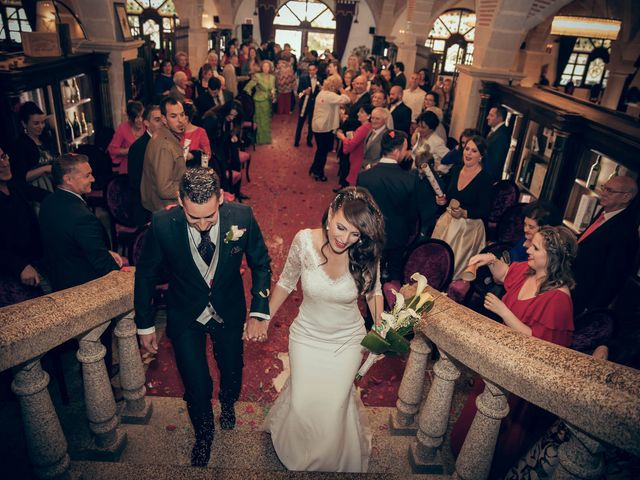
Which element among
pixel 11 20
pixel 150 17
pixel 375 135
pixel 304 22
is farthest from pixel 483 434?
pixel 304 22

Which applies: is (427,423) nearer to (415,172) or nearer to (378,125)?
(415,172)

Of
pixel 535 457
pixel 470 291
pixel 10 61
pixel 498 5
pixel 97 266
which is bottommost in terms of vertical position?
pixel 470 291

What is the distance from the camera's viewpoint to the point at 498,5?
7.87m

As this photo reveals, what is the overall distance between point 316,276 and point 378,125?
3950 mm

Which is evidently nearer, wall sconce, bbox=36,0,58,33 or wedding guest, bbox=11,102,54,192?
wedding guest, bbox=11,102,54,192

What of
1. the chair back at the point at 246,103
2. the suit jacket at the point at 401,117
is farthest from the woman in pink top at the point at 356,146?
the chair back at the point at 246,103

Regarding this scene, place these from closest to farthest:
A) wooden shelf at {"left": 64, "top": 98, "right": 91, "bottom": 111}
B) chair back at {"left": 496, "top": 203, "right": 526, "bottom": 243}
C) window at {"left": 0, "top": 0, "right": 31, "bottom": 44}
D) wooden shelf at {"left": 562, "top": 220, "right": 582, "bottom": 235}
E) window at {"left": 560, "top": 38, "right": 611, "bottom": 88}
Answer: chair back at {"left": 496, "top": 203, "right": 526, "bottom": 243}
wooden shelf at {"left": 562, "top": 220, "right": 582, "bottom": 235}
wooden shelf at {"left": 64, "top": 98, "right": 91, "bottom": 111}
window at {"left": 0, "top": 0, "right": 31, "bottom": 44}
window at {"left": 560, "top": 38, "right": 611, "bottom": 88}

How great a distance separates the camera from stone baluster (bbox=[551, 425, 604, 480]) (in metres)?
1.66

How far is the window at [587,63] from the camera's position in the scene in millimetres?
18094

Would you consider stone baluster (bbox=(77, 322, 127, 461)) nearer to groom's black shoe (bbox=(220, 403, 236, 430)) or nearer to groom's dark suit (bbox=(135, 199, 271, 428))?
groom's dark suit (bbox=(135, 199, 271, 428))

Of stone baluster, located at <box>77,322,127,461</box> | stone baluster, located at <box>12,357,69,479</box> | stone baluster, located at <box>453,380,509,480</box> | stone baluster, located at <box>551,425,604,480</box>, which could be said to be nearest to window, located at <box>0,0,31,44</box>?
stone baluster, located at <box>77,322,127,461</box>

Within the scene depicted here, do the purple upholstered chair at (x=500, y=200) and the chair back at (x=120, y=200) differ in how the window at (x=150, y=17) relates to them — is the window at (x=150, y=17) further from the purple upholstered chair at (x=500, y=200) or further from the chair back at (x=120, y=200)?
the purple upholstered chair at (x=500, y=200)

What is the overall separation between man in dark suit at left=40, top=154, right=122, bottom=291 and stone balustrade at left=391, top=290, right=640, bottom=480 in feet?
6.51

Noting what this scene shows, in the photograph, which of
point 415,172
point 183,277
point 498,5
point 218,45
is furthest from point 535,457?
point 218,45
